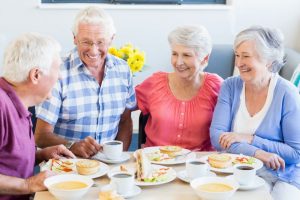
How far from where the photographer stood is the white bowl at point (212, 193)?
1709 millimetres

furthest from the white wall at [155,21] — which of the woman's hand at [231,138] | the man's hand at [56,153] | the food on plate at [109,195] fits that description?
the food on plate at [109,195]

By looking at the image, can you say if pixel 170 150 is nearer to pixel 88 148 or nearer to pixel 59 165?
pixel 88 148

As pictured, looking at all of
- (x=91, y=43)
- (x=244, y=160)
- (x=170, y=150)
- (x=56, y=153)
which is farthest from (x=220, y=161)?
(x=91, y=43)

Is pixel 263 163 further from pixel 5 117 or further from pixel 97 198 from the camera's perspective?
pixel 5 117

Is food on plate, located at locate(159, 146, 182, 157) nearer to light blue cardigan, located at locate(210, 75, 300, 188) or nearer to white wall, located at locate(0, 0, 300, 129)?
light blue cardigan, located at locate(210, 75, 300, 188)

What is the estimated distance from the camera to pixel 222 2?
16.6ft

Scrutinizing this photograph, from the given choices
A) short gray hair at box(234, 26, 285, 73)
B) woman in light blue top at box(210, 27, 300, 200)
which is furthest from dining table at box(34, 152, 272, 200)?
short gray hair at box(234, 26, 285, 73)

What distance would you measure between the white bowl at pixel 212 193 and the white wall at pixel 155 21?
10.4 feet

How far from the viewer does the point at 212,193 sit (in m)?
1.71

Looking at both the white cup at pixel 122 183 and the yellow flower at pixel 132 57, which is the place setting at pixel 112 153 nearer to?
the white cup at pixel 122 183

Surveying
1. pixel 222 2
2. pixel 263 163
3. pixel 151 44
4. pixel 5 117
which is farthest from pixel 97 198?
pixel 222 2

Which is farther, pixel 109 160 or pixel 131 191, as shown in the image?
pixel 109 160

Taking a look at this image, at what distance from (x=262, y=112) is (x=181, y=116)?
377 mm

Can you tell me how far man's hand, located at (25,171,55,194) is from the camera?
1.82 m
